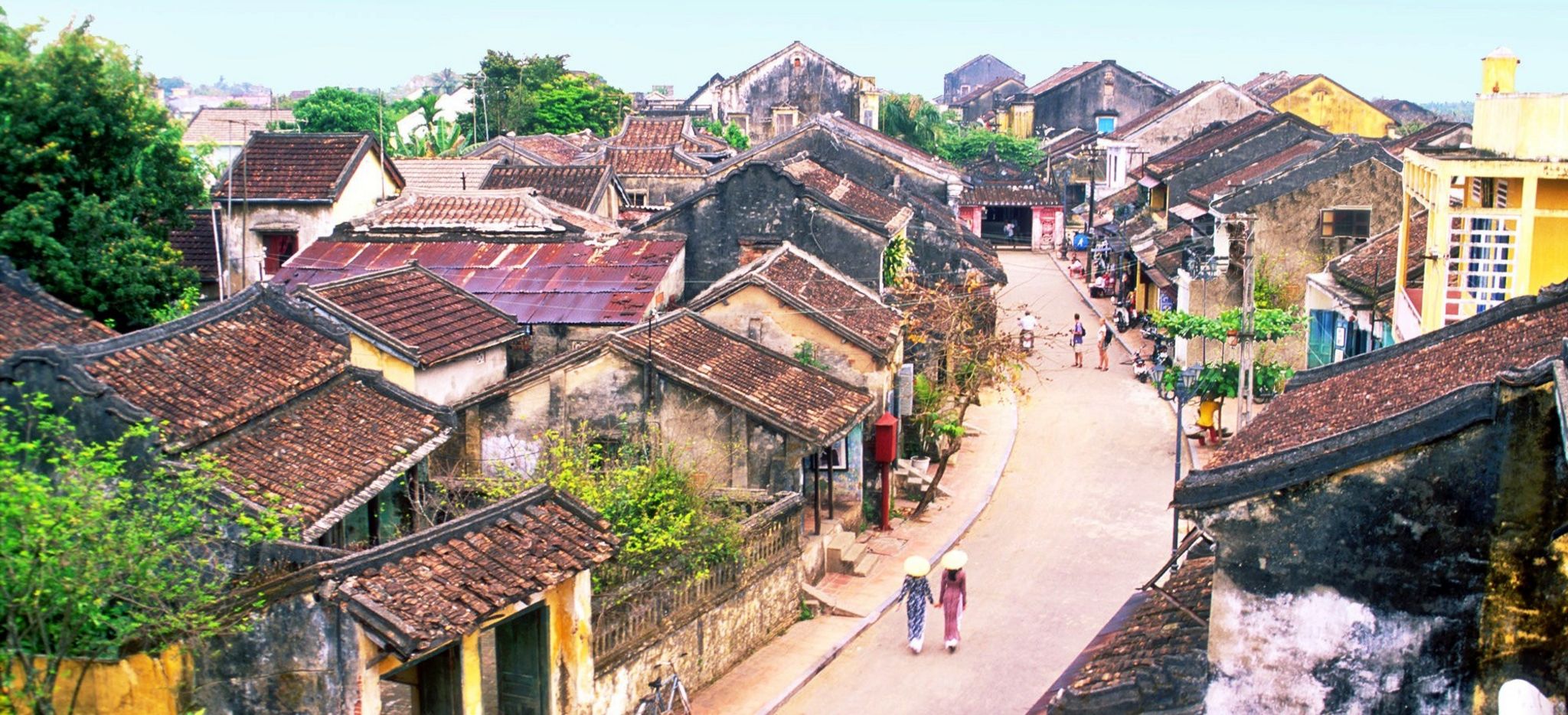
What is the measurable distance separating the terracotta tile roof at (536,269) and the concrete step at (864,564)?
520 centimetres

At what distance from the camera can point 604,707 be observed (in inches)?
601

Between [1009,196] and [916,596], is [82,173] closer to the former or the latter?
[916,596]

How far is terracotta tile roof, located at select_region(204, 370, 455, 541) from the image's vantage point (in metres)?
14.4

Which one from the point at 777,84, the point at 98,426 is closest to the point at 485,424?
the point at 98,426

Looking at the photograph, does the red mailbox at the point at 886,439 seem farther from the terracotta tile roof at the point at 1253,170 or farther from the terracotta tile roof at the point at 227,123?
the terracotta tile roof at the point at 227,123

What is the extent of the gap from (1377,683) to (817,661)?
349 inches

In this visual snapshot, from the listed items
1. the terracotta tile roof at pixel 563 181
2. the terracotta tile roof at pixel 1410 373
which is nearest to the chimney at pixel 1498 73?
the terracotta tile roof at pixel 1410 373

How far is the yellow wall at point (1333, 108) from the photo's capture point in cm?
6309

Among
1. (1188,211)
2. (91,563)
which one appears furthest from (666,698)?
(1188,211)

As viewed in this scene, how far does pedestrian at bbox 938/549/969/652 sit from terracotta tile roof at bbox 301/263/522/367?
23.8 feet

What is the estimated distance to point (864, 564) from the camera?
2253 centimetres

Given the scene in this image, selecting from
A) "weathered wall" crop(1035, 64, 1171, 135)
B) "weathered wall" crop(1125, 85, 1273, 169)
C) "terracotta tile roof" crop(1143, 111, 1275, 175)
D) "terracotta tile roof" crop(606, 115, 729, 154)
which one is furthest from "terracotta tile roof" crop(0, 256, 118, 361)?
"weathered wall" crop(1035, 64, 1171, 135)

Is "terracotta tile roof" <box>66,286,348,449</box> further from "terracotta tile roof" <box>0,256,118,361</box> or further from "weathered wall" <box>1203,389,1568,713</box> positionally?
"weathered wall" <box>1203,389,1568,713</box>

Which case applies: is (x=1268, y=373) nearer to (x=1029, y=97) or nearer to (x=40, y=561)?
(x=40, y=561)
